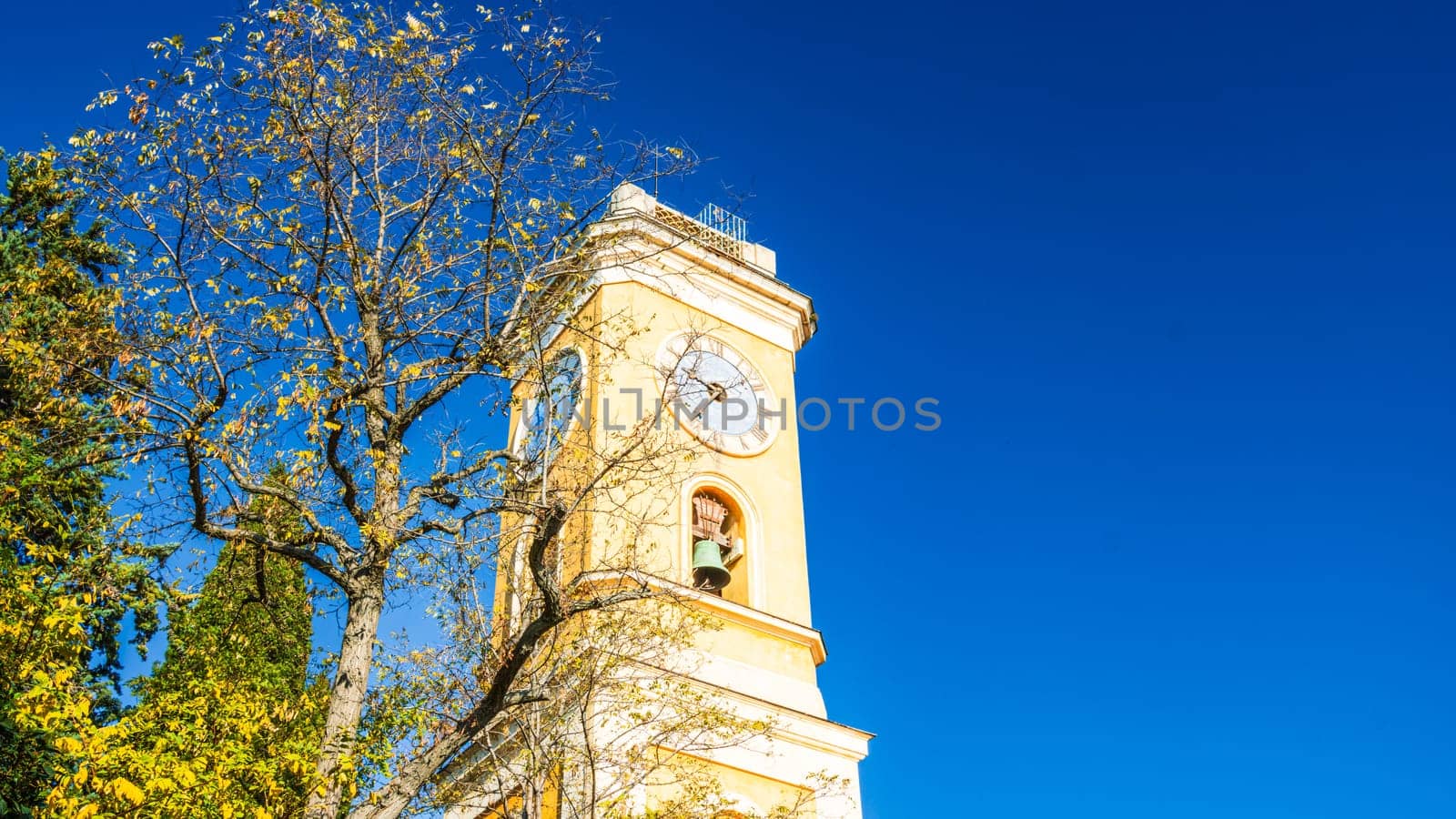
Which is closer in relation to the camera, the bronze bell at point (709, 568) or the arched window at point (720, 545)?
the bronze bell at point (709, 568)

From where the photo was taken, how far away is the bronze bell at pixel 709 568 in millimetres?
16266

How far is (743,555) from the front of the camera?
17.2m

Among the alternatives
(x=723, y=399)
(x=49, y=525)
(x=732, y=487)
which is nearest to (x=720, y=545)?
(x=732, y=487)

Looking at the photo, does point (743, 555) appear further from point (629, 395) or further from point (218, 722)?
point (218, 722)

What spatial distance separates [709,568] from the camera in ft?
53.7

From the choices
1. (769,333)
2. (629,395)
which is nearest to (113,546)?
(629,395)

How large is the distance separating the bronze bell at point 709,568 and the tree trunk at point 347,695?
7450mm

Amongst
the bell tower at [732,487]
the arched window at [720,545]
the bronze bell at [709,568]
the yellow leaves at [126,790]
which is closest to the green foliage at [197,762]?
the yellow leaves at [126,790]

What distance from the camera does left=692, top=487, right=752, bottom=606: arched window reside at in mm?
16438

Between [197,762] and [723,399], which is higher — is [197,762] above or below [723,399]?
below

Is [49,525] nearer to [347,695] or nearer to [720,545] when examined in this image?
[347,695]

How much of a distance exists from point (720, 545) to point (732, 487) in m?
0.83

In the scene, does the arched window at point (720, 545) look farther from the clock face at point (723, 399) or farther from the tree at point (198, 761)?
the tree at point (198, 761)

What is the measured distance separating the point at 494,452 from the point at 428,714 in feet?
6.89
